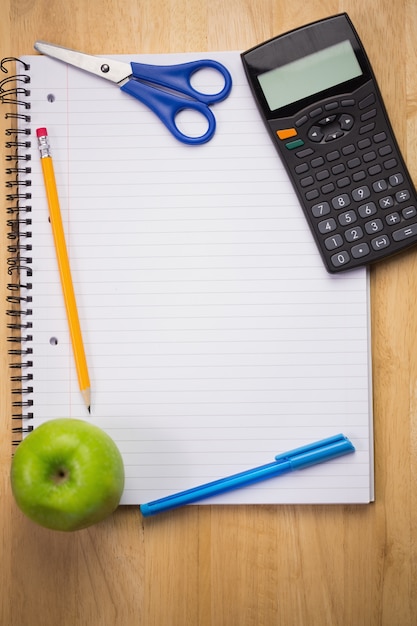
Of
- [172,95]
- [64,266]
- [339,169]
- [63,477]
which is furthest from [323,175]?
[63,477]

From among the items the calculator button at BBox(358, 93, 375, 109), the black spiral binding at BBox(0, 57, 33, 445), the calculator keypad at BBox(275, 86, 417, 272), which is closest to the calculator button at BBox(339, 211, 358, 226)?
the calculator keypad at BBox(275, 86, 417, 272)

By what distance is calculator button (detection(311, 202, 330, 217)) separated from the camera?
69 cm

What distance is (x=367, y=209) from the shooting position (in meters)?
0.68

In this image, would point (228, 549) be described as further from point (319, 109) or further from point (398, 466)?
point (319, 109)

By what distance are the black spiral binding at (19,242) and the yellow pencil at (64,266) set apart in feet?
0.08

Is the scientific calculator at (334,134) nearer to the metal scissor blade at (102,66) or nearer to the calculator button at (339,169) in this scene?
the calculator button at (339,169)

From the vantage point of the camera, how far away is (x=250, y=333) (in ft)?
2.29

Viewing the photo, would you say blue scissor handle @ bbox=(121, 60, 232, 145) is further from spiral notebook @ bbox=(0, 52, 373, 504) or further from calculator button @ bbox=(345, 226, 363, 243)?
calculator button @ bbox=(345, 226, 363, 243)

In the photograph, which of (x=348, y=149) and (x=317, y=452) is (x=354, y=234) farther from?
(x=317, y=452)

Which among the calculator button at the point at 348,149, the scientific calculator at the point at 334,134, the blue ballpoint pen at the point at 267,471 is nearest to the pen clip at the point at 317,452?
the blue ballpoint pen at the point at 267,471

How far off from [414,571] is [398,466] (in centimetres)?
11

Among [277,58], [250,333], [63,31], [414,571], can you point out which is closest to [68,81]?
[63,31]

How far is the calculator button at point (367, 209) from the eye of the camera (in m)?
0.68

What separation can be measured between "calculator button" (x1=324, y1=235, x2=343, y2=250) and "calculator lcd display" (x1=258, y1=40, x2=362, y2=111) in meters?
0.15
